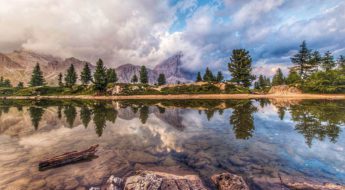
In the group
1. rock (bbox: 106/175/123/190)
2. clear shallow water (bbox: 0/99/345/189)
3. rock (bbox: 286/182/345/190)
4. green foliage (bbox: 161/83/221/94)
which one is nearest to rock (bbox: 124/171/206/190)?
rock (bbox: 106/175/123/190)

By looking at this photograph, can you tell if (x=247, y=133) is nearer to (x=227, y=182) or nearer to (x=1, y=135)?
(x=227, y=182)

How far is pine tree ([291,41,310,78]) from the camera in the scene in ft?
254

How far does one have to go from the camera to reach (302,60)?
78500mm

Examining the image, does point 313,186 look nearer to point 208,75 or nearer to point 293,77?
point 293,77

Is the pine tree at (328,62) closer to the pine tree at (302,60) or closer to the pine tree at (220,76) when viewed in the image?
the pine tree at (302,60)

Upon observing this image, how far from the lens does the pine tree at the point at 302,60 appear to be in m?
77.4

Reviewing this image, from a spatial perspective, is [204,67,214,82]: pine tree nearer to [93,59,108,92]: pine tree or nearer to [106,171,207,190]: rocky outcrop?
[93,59,108,92]: pine tree

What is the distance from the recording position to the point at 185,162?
33.9 feet

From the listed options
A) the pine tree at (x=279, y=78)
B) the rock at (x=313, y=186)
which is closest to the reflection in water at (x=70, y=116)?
the rock at (x=313, y=186)

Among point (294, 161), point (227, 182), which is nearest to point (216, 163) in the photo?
point (227, 182)

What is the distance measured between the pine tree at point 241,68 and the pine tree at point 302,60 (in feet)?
66.3

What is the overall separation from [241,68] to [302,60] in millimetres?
27241

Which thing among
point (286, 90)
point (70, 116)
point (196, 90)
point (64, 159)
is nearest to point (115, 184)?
point (64, 159)

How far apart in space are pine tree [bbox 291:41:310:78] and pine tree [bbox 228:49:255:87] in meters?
20.2
